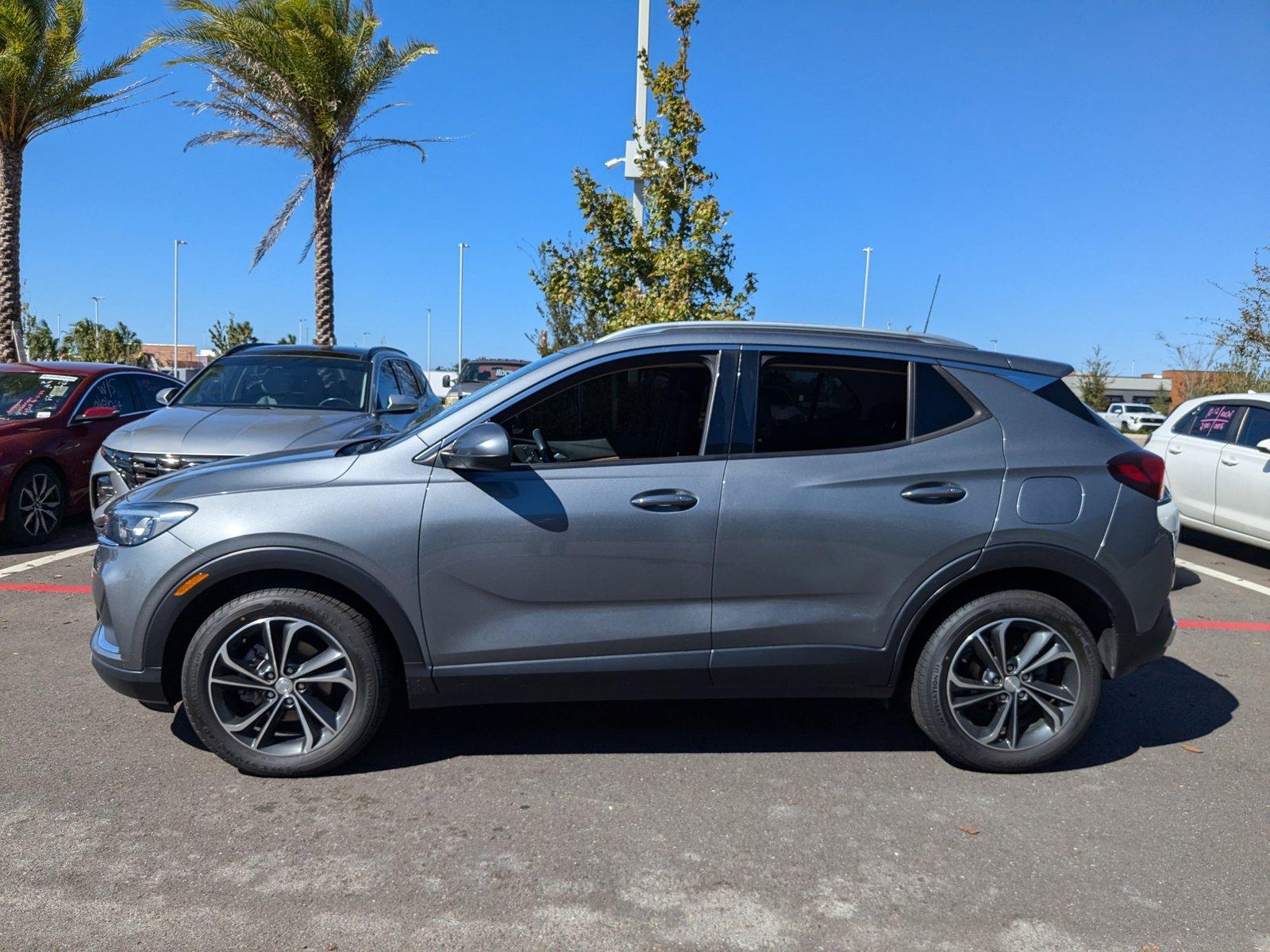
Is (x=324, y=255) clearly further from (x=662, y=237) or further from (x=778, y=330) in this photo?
(x=778, y=330)

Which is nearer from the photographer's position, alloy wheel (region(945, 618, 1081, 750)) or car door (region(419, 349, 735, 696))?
car door (region(419, 349, 735, 696))

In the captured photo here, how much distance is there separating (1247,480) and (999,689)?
243 inches

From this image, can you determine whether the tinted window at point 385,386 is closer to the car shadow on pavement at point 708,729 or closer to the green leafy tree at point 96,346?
the car shadow on pavement at point 708,729

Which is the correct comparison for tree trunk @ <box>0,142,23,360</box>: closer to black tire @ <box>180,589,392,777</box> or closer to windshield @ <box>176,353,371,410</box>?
windshield @ <box>176,353,371,410</box>

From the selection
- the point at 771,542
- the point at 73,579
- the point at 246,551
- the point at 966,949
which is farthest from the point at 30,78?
the point at 966,949

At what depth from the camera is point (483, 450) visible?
376 cm

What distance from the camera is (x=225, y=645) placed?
12.7 ft

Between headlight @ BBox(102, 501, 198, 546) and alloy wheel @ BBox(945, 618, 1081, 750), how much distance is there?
3.11m

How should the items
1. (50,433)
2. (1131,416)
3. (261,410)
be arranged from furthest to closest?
(1131,416) < (50,433) < (261,410)

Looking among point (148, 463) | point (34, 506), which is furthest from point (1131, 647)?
point (34, 506)

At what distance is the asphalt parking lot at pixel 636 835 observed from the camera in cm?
299

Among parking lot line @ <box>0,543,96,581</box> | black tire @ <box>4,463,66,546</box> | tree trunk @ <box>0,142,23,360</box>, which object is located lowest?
parking lot line @ <box>0,543,96,581</box>

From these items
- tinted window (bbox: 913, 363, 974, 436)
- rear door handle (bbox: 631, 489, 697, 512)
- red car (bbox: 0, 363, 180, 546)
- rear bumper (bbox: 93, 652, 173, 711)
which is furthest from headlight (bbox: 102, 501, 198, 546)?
red car (bbox: 0, 363, 180, 546)

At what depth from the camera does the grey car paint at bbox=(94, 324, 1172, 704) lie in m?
3.83
